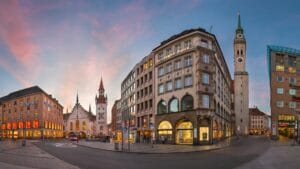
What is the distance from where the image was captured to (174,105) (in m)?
48.2

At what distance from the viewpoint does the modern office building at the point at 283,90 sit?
7169 centimetres

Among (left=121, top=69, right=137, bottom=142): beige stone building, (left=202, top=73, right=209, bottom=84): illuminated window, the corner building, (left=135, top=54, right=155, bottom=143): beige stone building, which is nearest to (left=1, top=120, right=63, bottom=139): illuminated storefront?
(left=121, top=69, right=137, bottom=142): beige stone building

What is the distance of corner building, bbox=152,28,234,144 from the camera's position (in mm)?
43500

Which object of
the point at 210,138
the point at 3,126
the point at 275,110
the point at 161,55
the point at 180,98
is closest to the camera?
the point at 210,138

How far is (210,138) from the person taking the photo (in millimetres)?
43750

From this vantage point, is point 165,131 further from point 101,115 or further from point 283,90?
point 101,115

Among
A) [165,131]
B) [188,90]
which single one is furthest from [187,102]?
[165,131]

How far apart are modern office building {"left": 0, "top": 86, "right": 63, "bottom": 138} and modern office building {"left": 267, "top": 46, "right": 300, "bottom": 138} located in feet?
237

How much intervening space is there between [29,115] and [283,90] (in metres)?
82.9

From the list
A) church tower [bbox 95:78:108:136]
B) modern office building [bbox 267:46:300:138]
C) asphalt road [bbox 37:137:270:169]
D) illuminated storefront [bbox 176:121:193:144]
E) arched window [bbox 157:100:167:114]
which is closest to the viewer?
asphalt road [bbox 37:137:270:169]

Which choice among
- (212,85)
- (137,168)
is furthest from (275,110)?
(137,168)

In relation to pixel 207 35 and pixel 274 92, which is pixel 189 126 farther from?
pixel 274 92

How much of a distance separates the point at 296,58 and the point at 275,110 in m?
14.9

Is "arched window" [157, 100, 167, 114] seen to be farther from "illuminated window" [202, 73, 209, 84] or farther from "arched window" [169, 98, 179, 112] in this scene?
"illuminated window" [202, 73, 209, 84]
